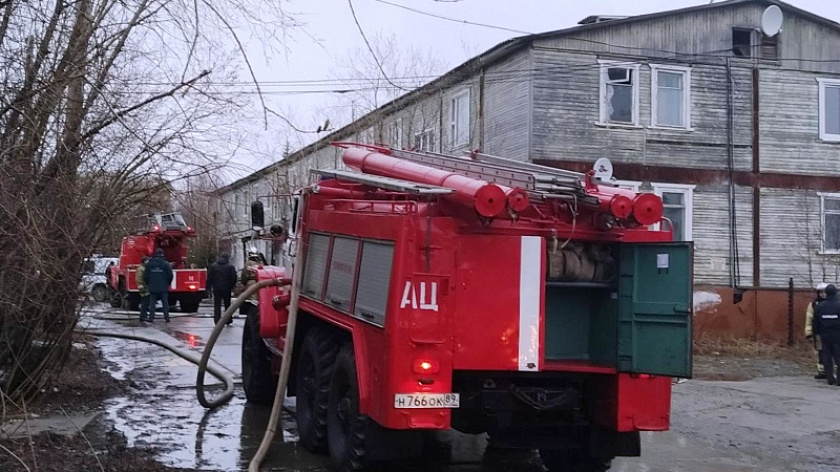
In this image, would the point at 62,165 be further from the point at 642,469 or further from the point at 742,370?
the point at 742,370

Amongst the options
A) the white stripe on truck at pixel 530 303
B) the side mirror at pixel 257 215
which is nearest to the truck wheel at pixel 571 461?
the white stripe on truck at pixel 530 303

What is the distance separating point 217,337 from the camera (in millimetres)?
11133

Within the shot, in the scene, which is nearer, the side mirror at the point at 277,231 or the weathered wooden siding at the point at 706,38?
the side mirror at the point at 277,231

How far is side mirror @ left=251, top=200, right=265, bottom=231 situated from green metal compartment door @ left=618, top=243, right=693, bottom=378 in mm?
4814

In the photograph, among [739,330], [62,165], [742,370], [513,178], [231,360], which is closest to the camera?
[513,178]

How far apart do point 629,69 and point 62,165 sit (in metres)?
17.4

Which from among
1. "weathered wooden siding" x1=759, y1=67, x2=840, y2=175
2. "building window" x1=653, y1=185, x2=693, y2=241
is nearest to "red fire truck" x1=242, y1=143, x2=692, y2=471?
"building window" x1=653, y1=185, x2=693, y2=241

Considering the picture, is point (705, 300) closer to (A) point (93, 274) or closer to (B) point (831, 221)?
(B) point (831, 221)

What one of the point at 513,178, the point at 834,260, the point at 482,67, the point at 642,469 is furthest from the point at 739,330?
the point at 513,178

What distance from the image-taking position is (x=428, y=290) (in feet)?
23.1

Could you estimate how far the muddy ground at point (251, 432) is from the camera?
338 inches

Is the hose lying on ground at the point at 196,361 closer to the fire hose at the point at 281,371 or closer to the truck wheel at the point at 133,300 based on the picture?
the fire hose at the point at 281,371

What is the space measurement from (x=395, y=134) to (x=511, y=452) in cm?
1919

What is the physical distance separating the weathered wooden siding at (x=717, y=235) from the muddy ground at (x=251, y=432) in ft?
26.6
